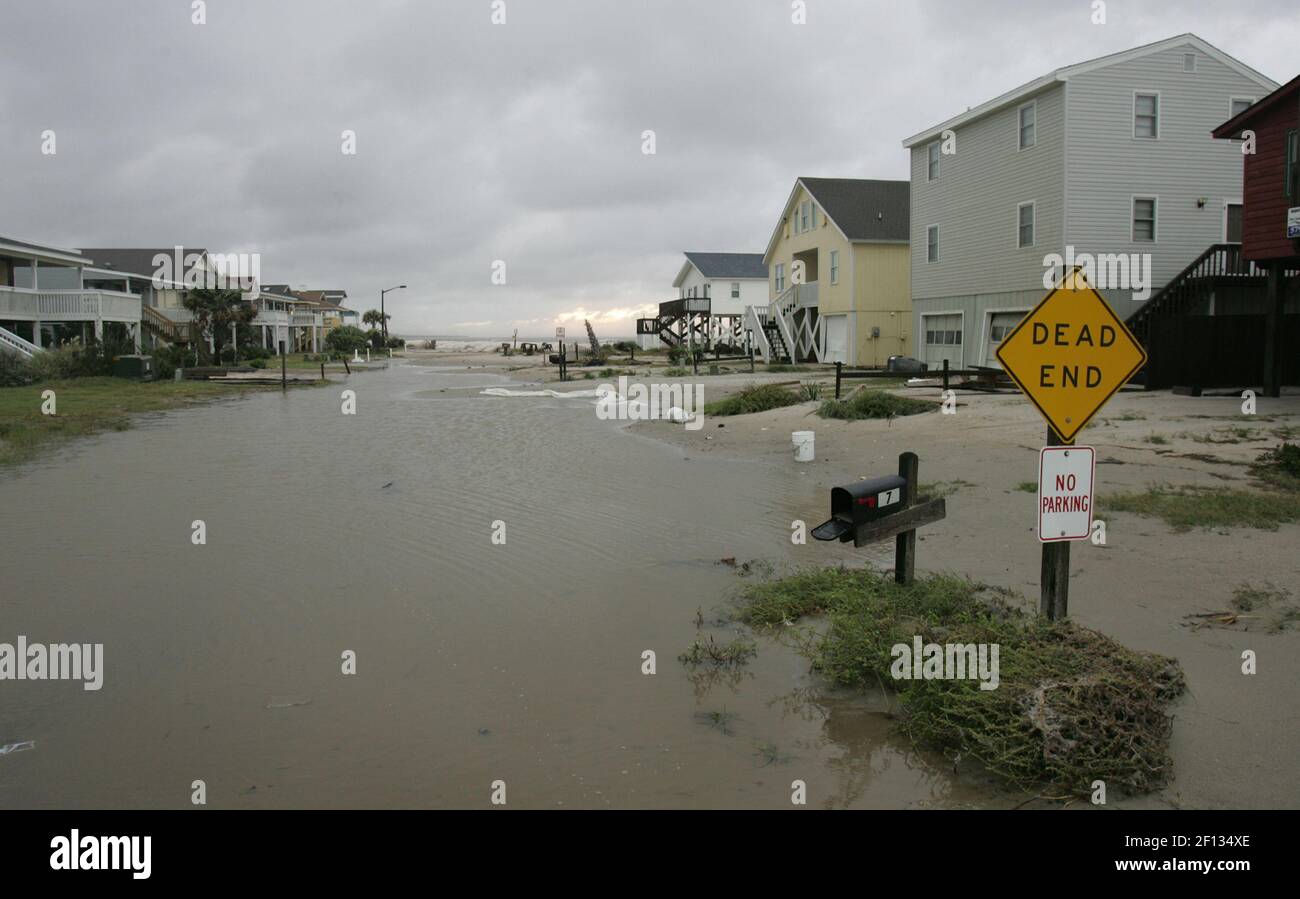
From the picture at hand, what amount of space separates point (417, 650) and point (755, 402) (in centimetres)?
1771

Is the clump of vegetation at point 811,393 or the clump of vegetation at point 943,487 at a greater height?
the clump of vegetation at point 811,393

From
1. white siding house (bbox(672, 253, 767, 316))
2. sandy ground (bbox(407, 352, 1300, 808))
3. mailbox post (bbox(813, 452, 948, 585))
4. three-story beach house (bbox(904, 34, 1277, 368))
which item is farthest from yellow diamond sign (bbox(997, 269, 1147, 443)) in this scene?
white siding house (bbox(672, 253, 767, 316))

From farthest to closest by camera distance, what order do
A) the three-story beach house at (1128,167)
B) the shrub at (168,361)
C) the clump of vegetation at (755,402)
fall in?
1. the shrub at (168,361)
2. the three-story beach house at (1128,167)
3. the clump of vegetation at (755,402)

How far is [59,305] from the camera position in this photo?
41438mm

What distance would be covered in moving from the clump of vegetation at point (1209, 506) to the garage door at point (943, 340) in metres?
21.9

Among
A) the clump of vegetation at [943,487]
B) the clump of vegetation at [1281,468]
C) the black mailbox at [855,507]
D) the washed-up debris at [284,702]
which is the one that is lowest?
the washed-up debris at [284,702]

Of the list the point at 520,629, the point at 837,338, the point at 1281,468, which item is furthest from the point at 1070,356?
the point at 837,338

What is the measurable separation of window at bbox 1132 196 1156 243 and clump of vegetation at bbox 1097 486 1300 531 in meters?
18.9

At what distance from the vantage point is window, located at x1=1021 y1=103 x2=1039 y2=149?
93.8 ft

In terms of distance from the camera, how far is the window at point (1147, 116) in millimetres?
27422

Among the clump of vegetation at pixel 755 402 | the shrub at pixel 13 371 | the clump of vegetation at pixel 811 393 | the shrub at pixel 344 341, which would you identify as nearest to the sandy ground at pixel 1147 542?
the clump of vegetation at pixel 755 402

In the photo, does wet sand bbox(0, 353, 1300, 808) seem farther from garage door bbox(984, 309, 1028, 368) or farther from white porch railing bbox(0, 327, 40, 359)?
white porch railing bbox(0, 327, 40, 359)

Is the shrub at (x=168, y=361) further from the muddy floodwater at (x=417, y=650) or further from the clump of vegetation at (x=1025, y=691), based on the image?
the clump of vegetation at (x=1025, y=691)
